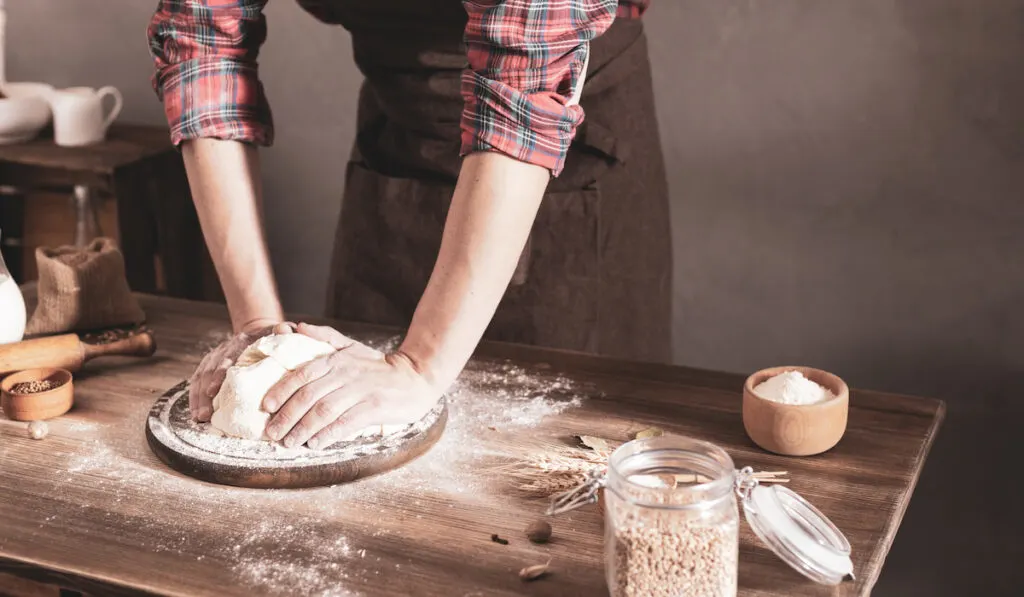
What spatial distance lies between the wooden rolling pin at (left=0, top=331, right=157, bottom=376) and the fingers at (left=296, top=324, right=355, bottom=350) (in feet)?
1.08

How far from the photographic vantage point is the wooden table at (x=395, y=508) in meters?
1.03

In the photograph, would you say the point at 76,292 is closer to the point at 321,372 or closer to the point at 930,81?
the point at 321,372

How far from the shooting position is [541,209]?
186cm

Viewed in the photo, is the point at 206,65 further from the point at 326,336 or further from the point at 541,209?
the point at 541,209

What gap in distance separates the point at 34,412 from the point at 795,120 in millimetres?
1676

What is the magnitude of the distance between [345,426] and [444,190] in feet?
2.31

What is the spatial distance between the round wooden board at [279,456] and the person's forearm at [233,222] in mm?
266

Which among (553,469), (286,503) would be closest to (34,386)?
(286,503)

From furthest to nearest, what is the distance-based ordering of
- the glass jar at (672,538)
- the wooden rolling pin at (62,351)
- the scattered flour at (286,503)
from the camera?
the wooden rolling pin at (62,351) < the scattered flour at (286,503) < the glass jar at (672,538)

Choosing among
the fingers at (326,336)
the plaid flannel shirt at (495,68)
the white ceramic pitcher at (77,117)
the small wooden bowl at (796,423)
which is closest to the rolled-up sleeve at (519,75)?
the plaid flannel shirt at (495,68)

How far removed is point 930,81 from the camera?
2.22 metres

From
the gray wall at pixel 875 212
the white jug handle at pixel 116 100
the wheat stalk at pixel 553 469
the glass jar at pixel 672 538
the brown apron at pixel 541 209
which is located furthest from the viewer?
the white jug handle at pixel 116 100

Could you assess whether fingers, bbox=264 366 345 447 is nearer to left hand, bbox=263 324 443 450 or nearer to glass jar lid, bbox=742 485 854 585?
left hand, bbox=263 324 443 450

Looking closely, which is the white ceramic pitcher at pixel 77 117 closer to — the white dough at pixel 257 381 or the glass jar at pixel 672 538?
the white dough at pixel 257 381
